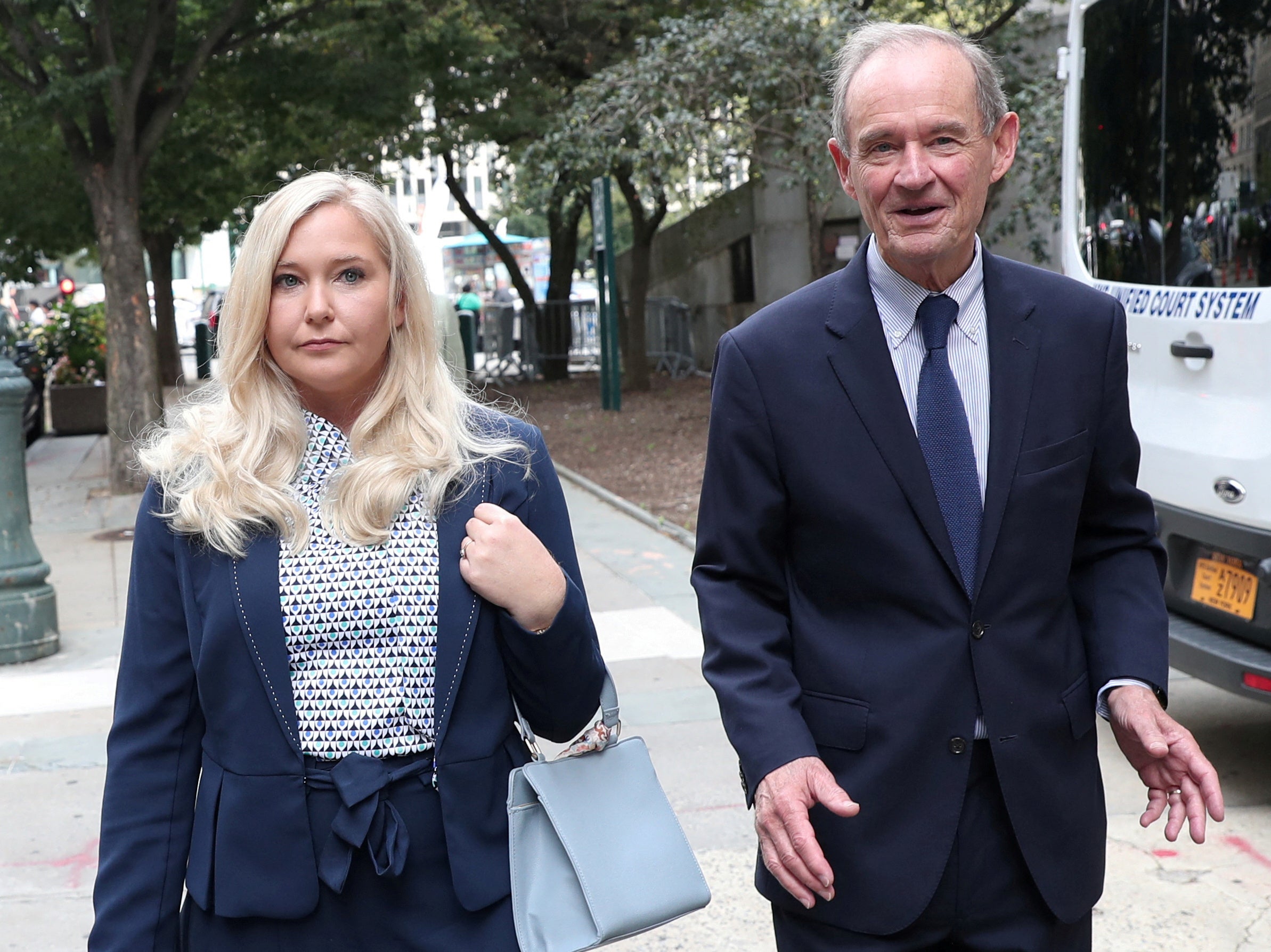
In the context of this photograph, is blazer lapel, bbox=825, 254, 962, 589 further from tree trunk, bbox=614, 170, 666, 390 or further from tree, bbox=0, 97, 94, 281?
tree trunk, bbox=614, 170, 666, 390

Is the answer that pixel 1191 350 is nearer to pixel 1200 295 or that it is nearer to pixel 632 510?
pixel 1200 295

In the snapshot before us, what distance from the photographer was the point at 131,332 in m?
12.8

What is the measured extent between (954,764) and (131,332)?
461 inches

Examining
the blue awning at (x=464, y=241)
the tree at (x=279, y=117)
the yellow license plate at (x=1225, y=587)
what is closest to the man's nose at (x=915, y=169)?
the yellow license plate at (x=1225, y=587)

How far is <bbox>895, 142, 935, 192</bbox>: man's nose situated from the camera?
219cm

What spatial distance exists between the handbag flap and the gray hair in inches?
40.4

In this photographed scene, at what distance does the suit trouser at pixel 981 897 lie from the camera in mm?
2189

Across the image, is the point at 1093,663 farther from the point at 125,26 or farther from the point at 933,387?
the point at 125,26

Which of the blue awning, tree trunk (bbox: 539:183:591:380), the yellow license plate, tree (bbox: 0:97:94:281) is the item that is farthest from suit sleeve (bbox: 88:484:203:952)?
the blue awning

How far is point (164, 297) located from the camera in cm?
2309

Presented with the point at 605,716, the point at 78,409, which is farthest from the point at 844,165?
the point at 78,409

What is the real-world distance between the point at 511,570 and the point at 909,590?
576 millimetres

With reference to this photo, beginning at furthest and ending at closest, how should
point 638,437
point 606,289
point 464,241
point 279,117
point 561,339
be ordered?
point 464,241
point 561,339
point 606,289
point 638,437
point 279,117

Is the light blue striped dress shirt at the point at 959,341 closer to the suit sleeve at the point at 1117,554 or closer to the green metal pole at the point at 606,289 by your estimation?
the suit sleeve at the point at 1117,554
